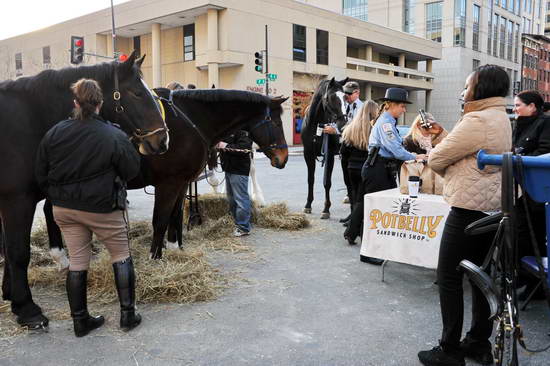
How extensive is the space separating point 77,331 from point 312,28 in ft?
125

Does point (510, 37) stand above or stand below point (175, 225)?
above

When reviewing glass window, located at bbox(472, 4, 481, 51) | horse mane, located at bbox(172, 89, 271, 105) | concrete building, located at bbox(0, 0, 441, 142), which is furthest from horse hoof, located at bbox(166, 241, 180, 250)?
glass window, located at bbox(472, 4, 481, 51)

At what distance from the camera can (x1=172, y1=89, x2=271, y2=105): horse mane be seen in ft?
17.8

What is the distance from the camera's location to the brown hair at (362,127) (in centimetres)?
623

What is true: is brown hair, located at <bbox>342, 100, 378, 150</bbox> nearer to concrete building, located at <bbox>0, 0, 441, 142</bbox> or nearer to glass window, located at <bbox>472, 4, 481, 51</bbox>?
concrete building, located at <bbox>0, 0, 441, 142</bbox>

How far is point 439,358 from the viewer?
9.86ft

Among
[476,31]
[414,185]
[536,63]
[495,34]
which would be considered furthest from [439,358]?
[536,63]

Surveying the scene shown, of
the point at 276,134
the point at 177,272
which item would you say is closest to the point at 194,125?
the point at 276,134

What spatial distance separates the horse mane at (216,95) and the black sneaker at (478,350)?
3757 mm

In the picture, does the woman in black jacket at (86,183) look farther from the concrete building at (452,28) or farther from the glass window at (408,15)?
the glass window at (408,15)

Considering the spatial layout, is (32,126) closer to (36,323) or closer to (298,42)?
(36,323)

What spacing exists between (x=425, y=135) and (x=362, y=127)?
3.25 ft

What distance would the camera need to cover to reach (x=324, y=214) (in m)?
8.10

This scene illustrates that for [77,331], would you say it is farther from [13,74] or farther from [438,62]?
[438,62]
